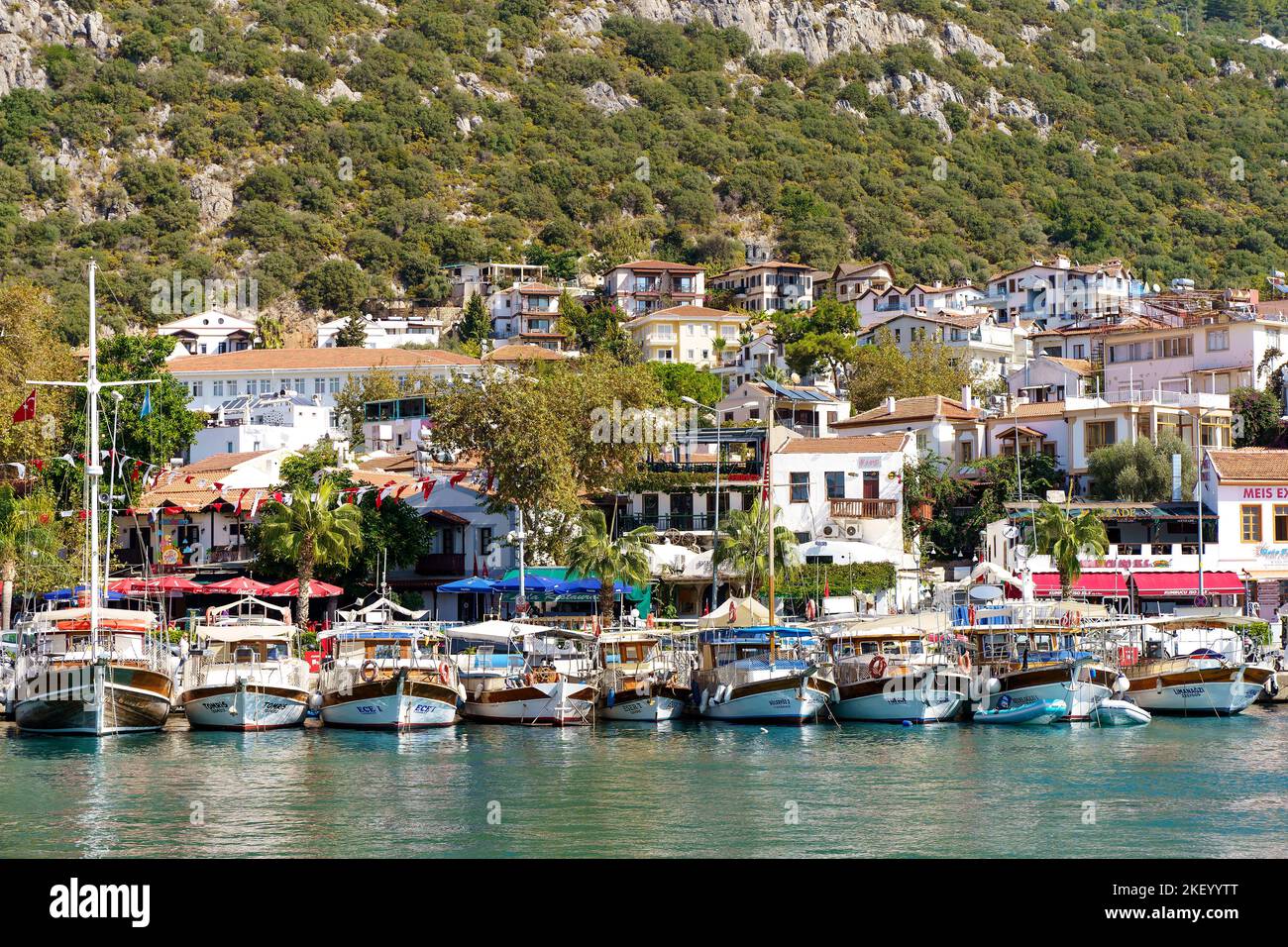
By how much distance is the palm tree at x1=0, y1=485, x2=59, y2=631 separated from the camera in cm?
6138

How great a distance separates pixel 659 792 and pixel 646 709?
15091 millimetres

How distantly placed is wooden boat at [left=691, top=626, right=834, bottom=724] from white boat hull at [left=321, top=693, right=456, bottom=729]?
7716 millimetres

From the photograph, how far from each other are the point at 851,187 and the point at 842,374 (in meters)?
80.1

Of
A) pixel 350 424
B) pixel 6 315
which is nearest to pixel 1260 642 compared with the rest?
pixel 6 315

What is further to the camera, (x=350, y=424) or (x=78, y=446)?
(x=350, y=424)

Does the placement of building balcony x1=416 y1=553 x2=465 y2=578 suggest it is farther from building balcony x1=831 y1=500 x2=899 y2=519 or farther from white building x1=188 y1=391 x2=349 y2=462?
white building x1=188 y1=391 x2=349 y2=462

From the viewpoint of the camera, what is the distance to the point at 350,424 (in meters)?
106

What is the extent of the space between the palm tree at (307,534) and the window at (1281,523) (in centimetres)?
3758

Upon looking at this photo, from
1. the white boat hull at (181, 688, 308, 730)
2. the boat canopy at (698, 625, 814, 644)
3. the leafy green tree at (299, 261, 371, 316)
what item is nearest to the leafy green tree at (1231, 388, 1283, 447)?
the boat canopy at (698, 625, 814, 644)

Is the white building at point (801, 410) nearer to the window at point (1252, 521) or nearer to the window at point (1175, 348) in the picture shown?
the window at point (1175, 348)

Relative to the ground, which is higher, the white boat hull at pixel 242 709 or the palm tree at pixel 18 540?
the palm tree at pixel 18 540

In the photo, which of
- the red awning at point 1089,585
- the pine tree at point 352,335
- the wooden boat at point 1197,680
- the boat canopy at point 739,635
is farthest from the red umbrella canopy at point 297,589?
the pine tree at point 352,335

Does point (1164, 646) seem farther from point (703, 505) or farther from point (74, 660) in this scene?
point (74, 660)

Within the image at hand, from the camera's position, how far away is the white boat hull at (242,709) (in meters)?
44.5
